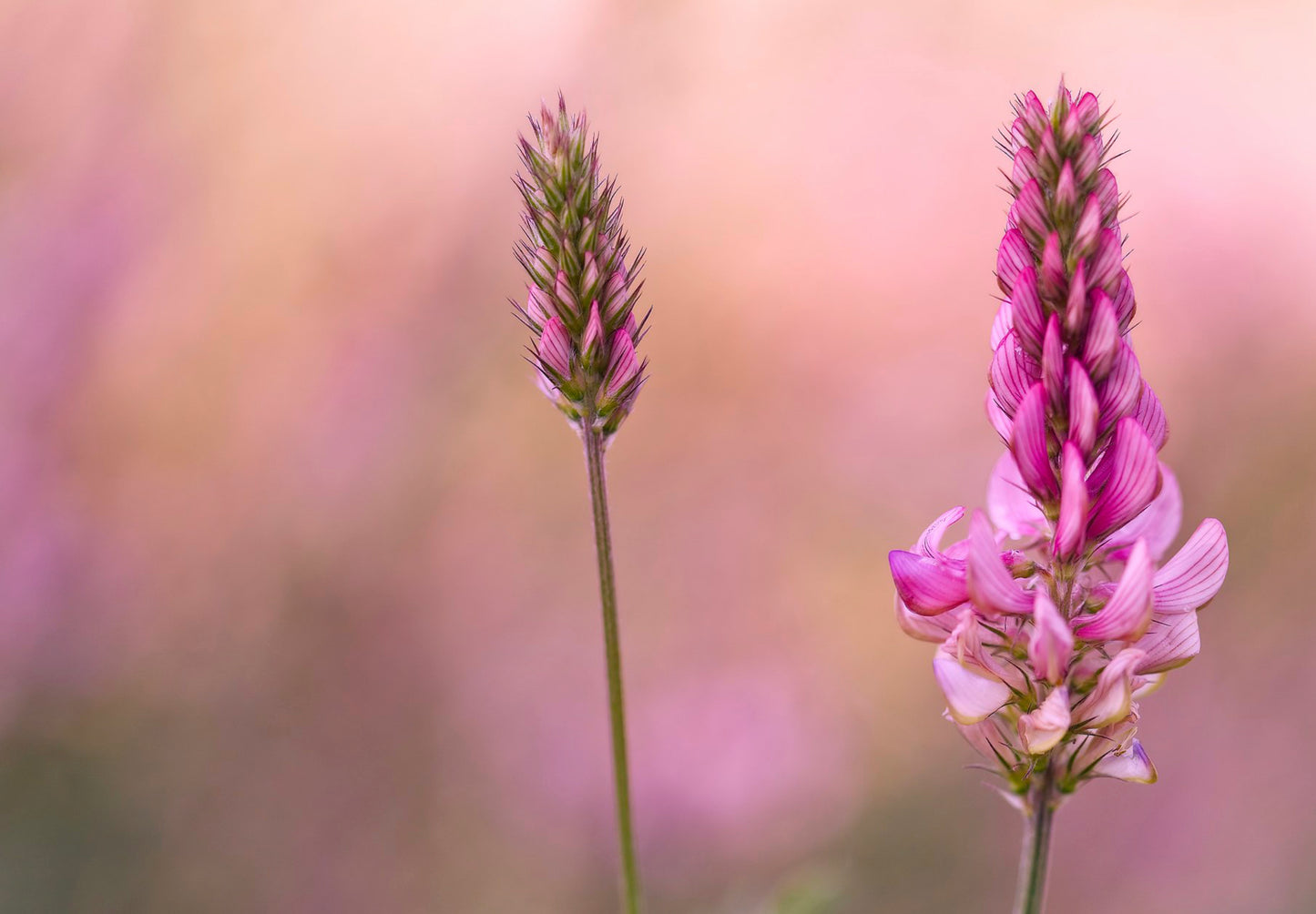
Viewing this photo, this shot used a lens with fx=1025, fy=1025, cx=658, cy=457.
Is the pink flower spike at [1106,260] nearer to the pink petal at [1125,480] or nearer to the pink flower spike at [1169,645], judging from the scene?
the pink petal at [1125,480]

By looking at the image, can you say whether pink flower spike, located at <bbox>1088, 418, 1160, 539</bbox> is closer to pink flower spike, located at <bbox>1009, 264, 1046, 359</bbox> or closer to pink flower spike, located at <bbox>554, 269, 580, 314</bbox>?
pink flower spike, located at <bbox>1009, 264, 1046, 359</bbox>

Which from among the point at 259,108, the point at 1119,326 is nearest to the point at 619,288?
the point at 1119,326

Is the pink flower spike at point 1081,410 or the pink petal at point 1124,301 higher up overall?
the pink petal at point 1124,301

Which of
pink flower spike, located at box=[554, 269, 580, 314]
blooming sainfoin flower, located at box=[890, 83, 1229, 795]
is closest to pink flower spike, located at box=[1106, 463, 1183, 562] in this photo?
blooming sainfoin flower, located at box=[890, 83, 1229, 795]

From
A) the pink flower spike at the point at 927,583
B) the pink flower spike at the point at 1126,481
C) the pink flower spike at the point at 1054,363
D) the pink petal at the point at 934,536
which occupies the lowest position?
the pink flower spike at the point at 927,583

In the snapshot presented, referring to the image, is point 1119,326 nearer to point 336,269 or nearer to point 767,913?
point 767,913

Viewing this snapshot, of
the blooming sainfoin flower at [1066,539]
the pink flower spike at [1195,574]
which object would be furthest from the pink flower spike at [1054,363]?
the pink flower spike at [1195,574]
